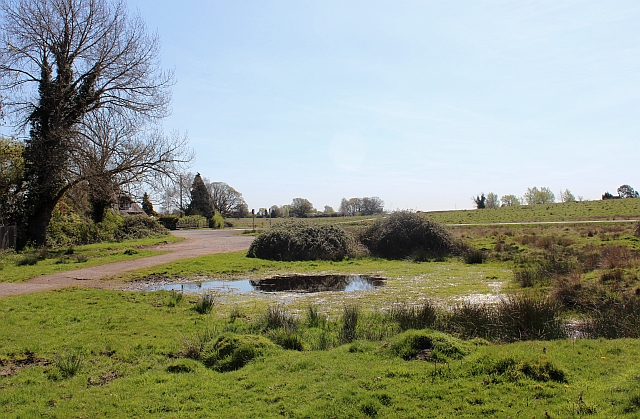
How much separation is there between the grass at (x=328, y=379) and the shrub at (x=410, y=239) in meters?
19.0

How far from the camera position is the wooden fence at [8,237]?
75.4ft

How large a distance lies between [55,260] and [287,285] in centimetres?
1233

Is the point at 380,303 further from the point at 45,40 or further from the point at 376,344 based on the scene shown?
the point at 45,40

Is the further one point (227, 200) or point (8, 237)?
point (227, 200)

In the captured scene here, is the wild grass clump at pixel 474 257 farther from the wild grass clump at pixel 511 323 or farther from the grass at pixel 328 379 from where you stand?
the grass at pixel 328 379

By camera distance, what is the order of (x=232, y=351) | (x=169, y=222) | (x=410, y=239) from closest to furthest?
(x=232, y=351), (x=410, y=239), (x=169, y=222)

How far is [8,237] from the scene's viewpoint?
23562mm

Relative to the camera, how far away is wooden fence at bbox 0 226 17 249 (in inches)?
904

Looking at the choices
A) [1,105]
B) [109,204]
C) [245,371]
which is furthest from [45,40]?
[245,371]

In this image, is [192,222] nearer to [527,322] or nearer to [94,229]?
[94,229]

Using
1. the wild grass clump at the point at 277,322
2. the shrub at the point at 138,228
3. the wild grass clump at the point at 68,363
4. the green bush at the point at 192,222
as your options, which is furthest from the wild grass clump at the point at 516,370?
the green bush at the point at 192,222

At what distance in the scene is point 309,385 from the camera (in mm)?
5707

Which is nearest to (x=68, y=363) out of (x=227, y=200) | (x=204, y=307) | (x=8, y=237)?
(x=204, y=307)

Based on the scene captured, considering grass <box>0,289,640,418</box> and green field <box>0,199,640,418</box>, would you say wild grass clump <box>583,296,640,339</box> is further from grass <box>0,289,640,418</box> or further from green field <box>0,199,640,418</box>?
grass <box>0,289,640,418</box>
